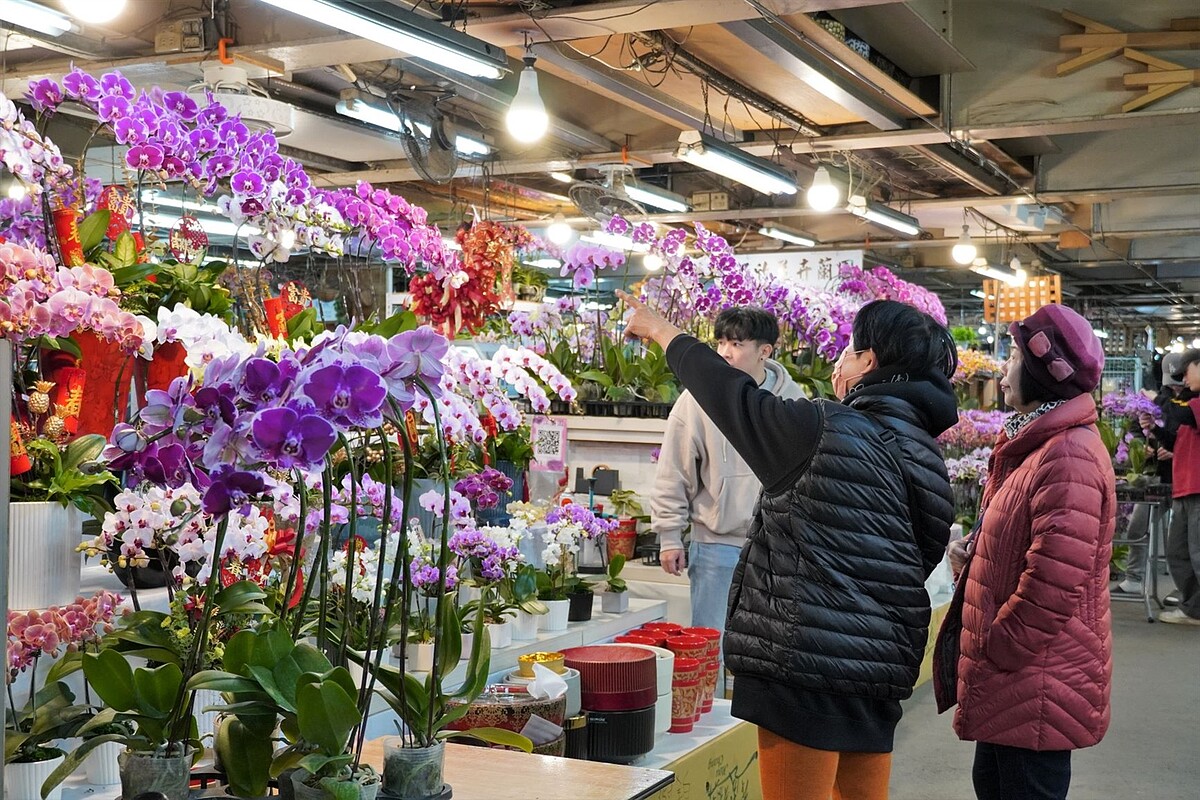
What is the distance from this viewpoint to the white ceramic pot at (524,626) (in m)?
2.89

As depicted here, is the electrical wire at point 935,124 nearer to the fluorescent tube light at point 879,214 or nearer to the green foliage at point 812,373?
the fluorescent tube light at point 879,214

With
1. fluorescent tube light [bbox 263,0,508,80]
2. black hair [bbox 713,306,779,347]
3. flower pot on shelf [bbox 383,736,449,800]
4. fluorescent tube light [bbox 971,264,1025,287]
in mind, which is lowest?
flower pot on shelf [bbox 383,736,449,800]

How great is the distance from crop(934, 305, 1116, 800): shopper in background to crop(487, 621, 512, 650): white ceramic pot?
3.18 ft

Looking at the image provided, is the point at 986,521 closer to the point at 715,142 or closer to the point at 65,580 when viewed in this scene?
the point at 65,580

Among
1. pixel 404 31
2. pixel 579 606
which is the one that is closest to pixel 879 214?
pixel 404 31

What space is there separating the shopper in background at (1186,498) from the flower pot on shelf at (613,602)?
5.10 meters

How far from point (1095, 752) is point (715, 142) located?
3.06 metres

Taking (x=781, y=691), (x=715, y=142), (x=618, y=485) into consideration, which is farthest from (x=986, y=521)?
(x=715, y=142)

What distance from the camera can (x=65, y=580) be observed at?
201cm

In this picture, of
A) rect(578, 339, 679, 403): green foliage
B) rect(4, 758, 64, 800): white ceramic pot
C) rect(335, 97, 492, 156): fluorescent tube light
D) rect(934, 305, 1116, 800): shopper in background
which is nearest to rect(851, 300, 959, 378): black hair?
rect(934, 305, 1116, 800): shopper in background

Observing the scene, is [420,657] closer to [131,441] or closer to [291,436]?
[131,441]

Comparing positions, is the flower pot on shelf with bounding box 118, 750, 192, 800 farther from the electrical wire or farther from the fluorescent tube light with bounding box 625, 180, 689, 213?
the fluorescent tube light with bounding box 625, 180, 689, 213

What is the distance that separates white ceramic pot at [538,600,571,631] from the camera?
9.89 ft

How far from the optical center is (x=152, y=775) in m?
1.28
